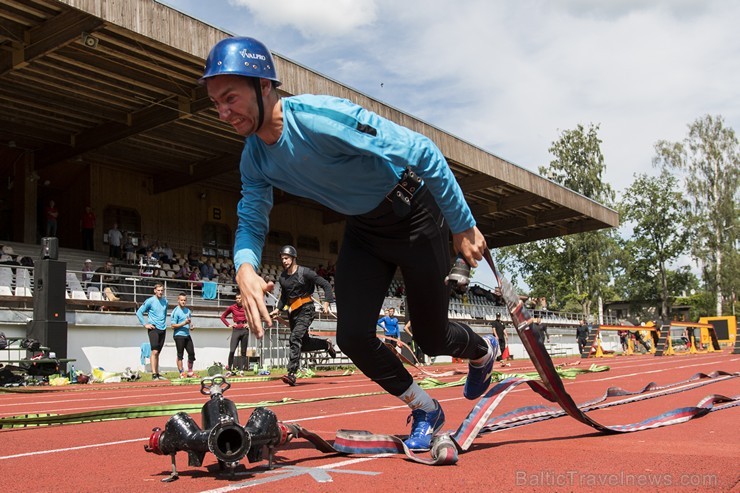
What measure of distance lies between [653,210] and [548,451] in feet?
218

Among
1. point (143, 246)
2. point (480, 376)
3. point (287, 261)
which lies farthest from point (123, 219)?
point (480, 376)

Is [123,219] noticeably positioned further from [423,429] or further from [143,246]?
[423,429]

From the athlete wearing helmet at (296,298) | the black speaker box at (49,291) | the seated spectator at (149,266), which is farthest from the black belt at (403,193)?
the seated spectator at (149,266)

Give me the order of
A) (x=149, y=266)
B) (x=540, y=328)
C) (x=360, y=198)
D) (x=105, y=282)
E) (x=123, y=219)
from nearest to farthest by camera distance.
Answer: (x=360, y=198) → (x=540, y=328) → (x=105, y=282) → (x=149, y=266) → (x=123, y=219)

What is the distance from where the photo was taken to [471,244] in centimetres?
384

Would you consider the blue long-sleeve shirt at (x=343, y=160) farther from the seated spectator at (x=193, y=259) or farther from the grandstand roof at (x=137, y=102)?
the seated spectator at (x=193, y=259)

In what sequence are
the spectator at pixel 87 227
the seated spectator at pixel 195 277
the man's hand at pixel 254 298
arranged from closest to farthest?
the man's hand at pixel 254 298 < the seated spectator at pixel 195 277 < the spectator at pixel 87 227

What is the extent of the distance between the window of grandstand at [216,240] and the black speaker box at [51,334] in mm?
15469

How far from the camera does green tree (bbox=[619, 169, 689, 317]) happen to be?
65.0 metres

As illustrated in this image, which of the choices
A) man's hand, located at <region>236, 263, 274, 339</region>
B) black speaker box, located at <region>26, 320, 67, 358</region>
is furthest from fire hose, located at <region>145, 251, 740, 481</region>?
black speaker box, located at <region>26, 320, 67, 358</region>

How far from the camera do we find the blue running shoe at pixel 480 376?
16.1ft

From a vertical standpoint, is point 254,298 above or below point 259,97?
below

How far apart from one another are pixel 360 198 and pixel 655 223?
67.4 meters

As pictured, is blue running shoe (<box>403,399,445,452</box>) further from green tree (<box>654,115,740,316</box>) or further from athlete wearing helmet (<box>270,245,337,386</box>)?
green tree (<box>654,115,740,316</box>)
